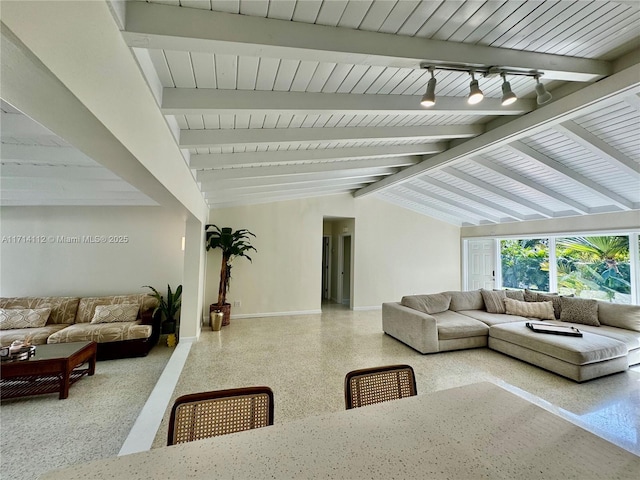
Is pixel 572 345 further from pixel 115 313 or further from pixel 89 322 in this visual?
pixel 89 322

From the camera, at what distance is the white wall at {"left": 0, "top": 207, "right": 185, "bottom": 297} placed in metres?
4.32

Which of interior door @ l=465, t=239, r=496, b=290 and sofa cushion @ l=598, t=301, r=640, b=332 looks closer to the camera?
sofa cushion @ l=598, t=301, r=640, b=332

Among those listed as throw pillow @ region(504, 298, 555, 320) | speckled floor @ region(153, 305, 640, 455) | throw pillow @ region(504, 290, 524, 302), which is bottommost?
speckled floor @ region(153, 305, 640, 455)

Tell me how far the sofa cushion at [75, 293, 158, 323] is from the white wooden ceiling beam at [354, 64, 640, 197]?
5.06 m

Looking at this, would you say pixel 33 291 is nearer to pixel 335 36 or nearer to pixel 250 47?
pixel 250 47

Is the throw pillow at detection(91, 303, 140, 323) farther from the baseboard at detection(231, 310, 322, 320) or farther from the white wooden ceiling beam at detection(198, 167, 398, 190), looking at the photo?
the white wooden ceiling beam at detection(198, 167, 398, 190)

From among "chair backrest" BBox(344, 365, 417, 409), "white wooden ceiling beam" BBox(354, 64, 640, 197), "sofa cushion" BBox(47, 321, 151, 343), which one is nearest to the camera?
"chair backrest" BBox(344, 365, 417, 409)

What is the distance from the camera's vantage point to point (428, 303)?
183 inches

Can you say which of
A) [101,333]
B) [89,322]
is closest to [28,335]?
[89,322]

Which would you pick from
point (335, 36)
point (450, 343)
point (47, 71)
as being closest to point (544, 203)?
point (450, 343)

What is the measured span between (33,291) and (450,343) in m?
6.63

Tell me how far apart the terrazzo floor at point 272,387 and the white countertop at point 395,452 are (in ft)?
5.70

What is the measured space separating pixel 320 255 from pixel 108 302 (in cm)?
409

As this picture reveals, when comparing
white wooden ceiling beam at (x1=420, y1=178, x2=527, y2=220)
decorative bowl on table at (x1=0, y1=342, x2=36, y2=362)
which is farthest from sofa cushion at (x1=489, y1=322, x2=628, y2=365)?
decorative bowl on table at (x1=0, y1=342, x2=36, y2=362)
